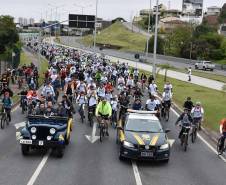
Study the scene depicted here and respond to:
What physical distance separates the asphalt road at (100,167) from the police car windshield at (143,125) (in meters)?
1.06

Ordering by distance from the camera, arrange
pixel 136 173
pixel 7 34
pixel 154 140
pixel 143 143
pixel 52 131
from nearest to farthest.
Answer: pixel 136 173, pixel 143 143, pixel 154 140, pixel 52 131, pixel 7 34

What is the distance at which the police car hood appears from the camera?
16.4 meters

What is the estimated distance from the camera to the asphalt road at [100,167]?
14328mm

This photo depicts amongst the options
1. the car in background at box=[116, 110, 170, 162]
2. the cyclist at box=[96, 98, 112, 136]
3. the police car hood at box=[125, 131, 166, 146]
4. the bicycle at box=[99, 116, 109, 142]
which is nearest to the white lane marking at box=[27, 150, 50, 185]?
the car in background at box=[116, 110, 170, 162]

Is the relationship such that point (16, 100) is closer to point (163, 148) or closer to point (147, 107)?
point (147, 107)

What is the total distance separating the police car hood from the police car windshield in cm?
38

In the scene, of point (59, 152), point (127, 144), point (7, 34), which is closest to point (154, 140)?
point (127, 144)

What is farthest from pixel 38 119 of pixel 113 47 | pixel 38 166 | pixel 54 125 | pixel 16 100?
pixel 113 47

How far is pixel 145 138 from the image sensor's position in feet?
54.6

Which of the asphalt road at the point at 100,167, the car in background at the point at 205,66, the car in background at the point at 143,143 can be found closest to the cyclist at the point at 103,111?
the asphalt road at the point at 100,167

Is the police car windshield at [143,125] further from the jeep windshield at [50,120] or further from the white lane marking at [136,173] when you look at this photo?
the jeep windshield at [50,120]

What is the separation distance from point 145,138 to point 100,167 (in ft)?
5.76

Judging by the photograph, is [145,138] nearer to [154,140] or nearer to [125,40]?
[154,140]

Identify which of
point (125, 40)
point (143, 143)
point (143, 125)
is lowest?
point (125, 40)
